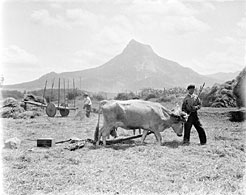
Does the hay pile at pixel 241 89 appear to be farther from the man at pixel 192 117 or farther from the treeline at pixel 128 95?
the treeline at pixel 128 95

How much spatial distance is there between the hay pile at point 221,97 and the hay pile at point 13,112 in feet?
42.9

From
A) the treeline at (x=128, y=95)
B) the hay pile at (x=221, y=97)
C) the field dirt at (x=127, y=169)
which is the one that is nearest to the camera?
the field dirt at (x=127, y=169)

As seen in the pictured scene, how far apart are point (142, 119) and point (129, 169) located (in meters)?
3.55

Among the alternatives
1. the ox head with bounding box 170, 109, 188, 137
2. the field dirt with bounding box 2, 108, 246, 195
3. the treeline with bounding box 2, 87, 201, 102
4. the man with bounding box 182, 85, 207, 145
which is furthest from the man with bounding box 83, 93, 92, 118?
the man with bounding box 182, 85, 207, 145

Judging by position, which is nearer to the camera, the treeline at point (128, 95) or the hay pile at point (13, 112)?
the hay pile at point (13, 112)

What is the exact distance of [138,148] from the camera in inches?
369

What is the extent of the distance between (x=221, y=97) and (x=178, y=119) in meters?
14.8

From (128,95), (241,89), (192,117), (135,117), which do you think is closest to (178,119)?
(192,117)

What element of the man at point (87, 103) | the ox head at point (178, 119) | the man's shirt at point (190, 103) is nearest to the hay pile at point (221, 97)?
the man at point (87, 103)

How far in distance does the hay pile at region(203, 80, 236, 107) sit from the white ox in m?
13.8

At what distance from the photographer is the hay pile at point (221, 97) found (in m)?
23.8

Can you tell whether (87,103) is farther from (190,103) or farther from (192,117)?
(192,117)

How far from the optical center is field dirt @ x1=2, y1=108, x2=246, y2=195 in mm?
5824

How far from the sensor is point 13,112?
21625mm
